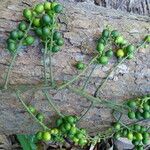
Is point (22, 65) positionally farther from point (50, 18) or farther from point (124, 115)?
point (124, 115)

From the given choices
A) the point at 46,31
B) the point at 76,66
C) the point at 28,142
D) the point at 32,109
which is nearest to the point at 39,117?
the point at 32,109

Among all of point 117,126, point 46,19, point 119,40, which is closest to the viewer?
point 46,19

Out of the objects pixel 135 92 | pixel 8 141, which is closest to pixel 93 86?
pixel 135 92

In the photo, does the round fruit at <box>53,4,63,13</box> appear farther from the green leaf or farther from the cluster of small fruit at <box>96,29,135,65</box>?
the green leaf

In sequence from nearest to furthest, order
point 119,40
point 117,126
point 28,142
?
point 119,40
point 117,126
point 28,142

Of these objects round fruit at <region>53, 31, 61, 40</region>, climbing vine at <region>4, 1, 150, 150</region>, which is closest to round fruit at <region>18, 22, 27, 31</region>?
climbing vine at <region>4, 1, 150, 150</region>

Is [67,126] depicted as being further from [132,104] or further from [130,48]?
[130,48]
